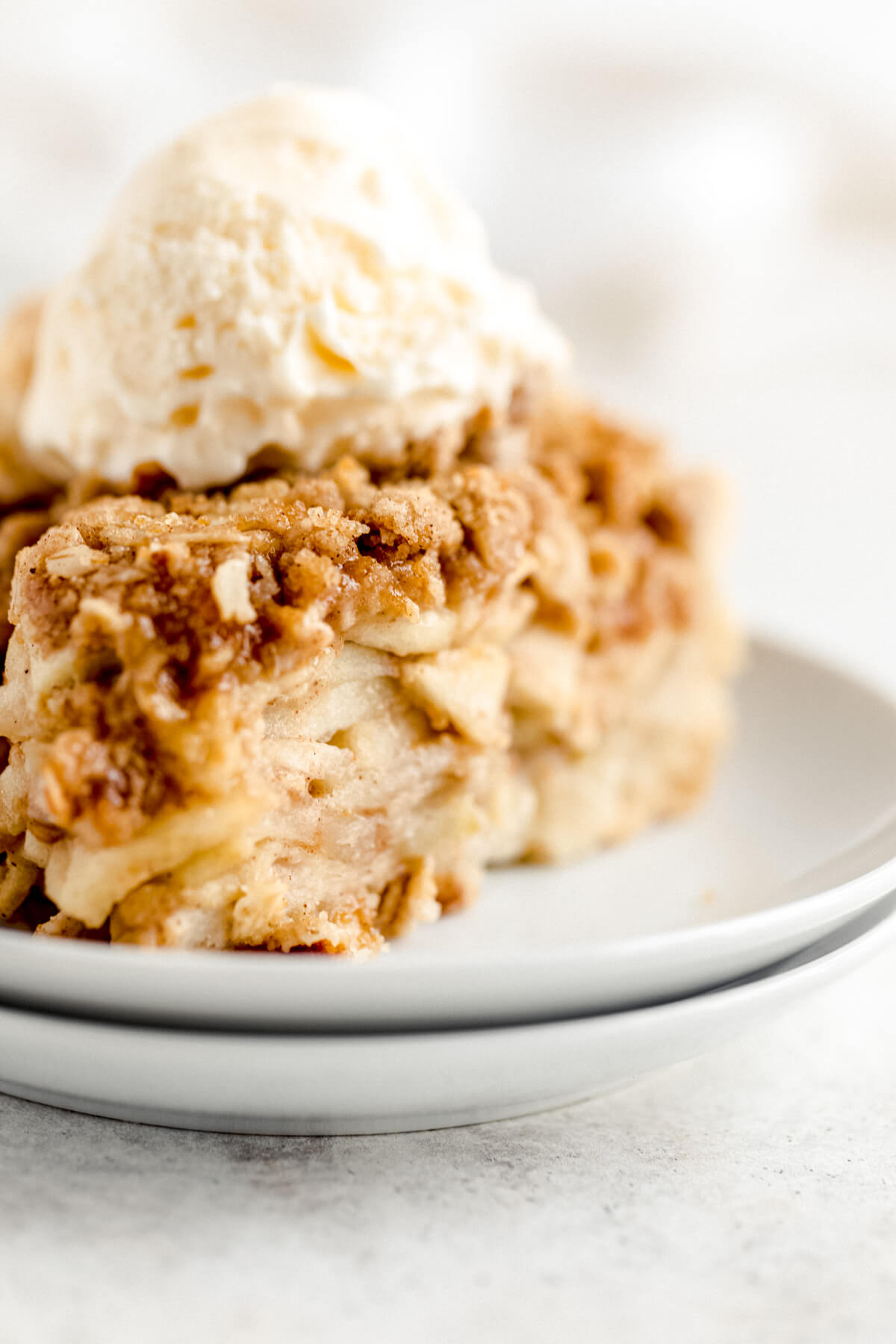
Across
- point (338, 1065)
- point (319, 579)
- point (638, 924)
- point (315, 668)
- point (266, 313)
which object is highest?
point (266, 313)

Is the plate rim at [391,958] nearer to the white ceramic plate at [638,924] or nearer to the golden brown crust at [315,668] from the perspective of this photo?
the white ceramic plate at [638,924]

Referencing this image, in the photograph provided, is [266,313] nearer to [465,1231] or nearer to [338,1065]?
[338,1065]

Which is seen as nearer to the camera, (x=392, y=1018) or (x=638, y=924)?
(x=392, y=1018)

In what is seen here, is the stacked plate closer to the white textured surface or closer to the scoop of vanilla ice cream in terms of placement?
the white textured surface

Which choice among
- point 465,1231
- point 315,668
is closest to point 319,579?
A: point 315,668

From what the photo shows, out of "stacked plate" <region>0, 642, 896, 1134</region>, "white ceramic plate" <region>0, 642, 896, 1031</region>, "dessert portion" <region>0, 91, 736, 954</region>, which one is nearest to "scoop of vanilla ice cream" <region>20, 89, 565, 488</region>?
"dessert portion" <region>0, 91, 736, 954</region>

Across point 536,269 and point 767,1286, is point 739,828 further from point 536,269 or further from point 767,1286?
point 536,269

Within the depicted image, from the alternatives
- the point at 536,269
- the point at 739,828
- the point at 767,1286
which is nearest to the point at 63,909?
the point at 767,1286
